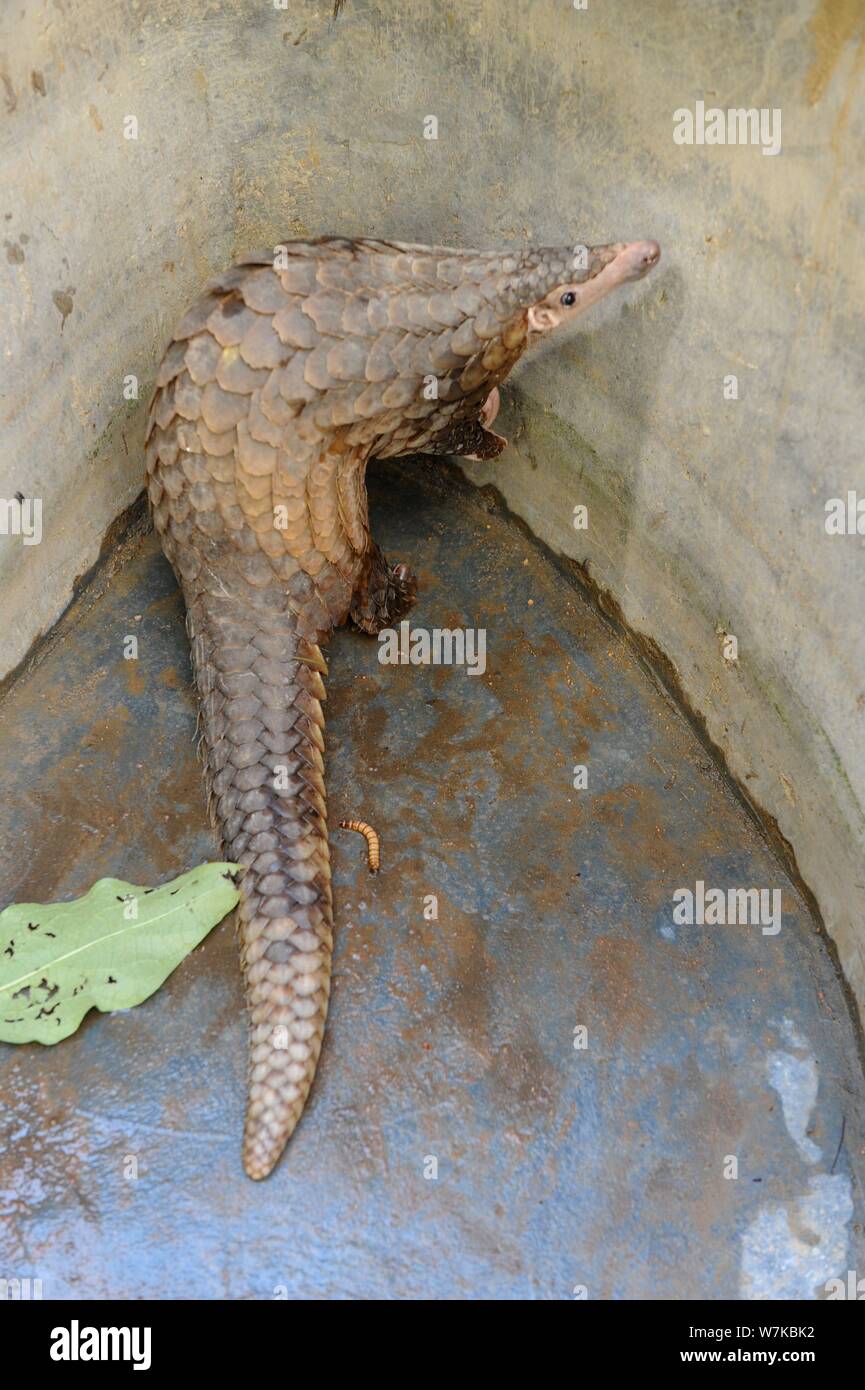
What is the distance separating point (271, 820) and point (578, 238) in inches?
64.7

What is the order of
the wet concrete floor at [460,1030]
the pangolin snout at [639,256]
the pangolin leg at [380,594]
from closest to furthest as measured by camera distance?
the wet concrete floor at [460,1030]
the pangolin snout at [639,256]
the pangolin leg at [380,594]

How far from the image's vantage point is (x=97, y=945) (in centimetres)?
285

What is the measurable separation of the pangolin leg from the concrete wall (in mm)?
482

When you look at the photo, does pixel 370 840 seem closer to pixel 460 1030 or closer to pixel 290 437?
pixel 460 1030

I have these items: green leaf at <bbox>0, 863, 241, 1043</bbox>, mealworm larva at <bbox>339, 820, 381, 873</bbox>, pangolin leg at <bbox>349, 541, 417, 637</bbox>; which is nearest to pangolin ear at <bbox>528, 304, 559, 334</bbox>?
pangolin leg at <bbox>349, 541, 417, 637</bbox>

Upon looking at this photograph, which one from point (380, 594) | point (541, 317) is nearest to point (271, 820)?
point (380, 594)

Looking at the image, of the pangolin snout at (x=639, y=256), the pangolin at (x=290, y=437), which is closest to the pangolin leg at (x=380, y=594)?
the pangolin at (x=290, y=437)

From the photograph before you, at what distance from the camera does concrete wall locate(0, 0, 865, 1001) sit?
2613 mm

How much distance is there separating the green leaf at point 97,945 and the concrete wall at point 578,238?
33.0 inches

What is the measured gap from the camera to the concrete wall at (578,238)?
2.61 metres

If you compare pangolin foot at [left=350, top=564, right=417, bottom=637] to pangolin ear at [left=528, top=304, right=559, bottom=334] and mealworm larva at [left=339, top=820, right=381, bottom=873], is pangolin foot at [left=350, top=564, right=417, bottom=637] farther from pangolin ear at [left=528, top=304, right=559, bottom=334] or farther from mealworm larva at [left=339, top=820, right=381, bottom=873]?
pangolin ear at [left=528, top=304, right=559, bottom=334]

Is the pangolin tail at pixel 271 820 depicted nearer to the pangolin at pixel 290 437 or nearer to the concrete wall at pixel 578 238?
the pangolin at pixel 290 437

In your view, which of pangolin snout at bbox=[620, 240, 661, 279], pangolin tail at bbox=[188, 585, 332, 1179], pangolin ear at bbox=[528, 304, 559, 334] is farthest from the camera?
pangolin ear at bbox=[528, 304, 559, 334]

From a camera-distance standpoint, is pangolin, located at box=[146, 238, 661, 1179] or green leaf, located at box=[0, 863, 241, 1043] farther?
pangolin, located at box=[146, 238, 661, 1179]
